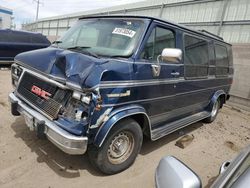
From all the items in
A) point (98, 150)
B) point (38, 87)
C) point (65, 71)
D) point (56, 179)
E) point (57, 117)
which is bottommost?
point (56, 179)

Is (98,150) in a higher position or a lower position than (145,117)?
lower

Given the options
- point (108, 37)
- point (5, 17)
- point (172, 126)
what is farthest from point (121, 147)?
point (5, 17)

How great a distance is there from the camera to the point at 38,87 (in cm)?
352

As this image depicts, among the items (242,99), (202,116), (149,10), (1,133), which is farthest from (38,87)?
(149,10)

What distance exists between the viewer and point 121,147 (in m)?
3.65

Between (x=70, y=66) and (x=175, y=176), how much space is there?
2.09 m

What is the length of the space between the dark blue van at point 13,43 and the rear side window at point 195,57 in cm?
852

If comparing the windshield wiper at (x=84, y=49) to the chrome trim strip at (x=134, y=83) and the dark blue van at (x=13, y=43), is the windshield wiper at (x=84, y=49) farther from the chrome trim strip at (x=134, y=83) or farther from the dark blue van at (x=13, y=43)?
the dark blue van at (x=13, y=43)

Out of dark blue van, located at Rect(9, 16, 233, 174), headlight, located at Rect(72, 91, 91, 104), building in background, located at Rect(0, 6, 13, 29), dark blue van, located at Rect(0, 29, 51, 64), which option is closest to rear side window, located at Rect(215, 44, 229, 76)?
dark blue van, located at Rect(9, 16, 233, 174)

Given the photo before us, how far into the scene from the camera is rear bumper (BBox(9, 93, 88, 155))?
2.93m

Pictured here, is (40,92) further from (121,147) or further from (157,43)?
(157,43)

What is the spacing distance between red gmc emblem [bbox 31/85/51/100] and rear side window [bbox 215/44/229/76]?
4.74m

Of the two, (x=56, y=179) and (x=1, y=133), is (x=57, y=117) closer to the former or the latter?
(x=56, y=179)

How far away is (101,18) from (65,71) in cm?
161
